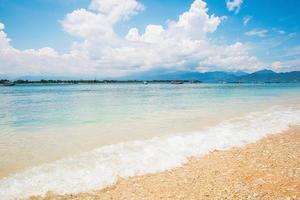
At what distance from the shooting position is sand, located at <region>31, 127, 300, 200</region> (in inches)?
276

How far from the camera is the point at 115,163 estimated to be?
9852 mm

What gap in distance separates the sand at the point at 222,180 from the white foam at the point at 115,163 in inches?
21.3

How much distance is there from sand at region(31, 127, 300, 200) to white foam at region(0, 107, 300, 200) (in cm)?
54

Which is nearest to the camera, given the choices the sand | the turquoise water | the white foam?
the sand

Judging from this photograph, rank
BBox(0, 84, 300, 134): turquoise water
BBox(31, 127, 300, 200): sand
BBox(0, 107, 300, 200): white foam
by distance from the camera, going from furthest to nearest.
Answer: BBox(0, 84, 300, 134): turquoise water
BBox(0, 107, 300, 200): white foam
BBox(31, 127, 300, 200): sand

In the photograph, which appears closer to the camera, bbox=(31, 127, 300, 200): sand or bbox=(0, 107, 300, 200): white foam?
bbox=(31, 127, 300, 200): sand

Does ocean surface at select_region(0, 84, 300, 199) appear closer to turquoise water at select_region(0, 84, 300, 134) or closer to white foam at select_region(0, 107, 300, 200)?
white foam at select_region(0, 107, 300, 200)

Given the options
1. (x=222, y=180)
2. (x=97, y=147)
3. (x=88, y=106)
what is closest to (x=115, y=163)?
(x=97, y=147)

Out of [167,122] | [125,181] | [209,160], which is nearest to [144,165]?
[125,181]

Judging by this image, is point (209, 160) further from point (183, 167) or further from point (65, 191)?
point (65, 191)

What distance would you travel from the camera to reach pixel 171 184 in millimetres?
7938

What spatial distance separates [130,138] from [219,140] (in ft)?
15.6

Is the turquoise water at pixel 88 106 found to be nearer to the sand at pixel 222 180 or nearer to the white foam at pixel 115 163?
the white foam at pixel 115 163

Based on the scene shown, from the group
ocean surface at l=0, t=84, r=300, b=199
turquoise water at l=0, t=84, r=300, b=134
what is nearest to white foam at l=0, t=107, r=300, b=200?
ocean surface at l=0, t=84, r=300, b=199
